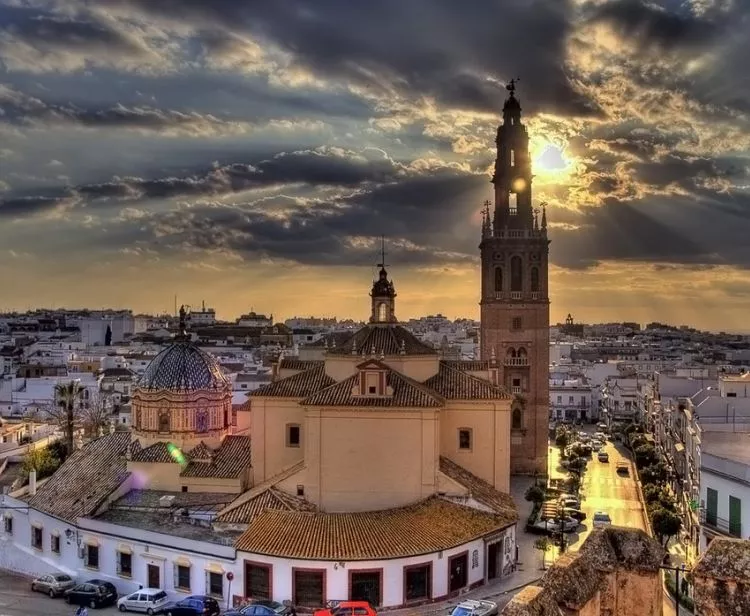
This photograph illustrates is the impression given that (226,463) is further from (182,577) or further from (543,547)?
(543,547)

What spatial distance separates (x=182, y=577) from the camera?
1323 inches

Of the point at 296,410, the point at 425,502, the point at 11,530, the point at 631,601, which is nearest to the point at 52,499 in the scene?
the point at 11,530

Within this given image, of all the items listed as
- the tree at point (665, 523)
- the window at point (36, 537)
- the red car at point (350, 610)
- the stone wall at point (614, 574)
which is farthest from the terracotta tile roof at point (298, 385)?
the stone wall at point (614, 574)

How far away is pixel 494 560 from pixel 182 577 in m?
12.9

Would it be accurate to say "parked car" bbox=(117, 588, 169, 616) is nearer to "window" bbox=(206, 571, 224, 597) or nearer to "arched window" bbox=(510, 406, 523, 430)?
"window" bbox=(206, 571, 224, 597)

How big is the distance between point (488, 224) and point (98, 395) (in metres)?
48.6

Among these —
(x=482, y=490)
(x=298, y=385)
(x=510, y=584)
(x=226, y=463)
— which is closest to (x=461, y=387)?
(x=482, y=490)

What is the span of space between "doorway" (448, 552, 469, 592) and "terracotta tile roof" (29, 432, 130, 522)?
16110 mm

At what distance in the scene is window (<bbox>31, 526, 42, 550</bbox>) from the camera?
4003cm

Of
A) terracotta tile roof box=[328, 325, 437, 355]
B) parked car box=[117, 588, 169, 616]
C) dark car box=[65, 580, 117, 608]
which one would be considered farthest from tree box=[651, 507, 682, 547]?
dark car box=[65, 580, 117, 608]

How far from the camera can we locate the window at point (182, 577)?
33.4 metres

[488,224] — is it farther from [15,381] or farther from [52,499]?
[15,381]

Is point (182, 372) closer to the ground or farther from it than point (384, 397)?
farther from it

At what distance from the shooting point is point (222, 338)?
198 m
